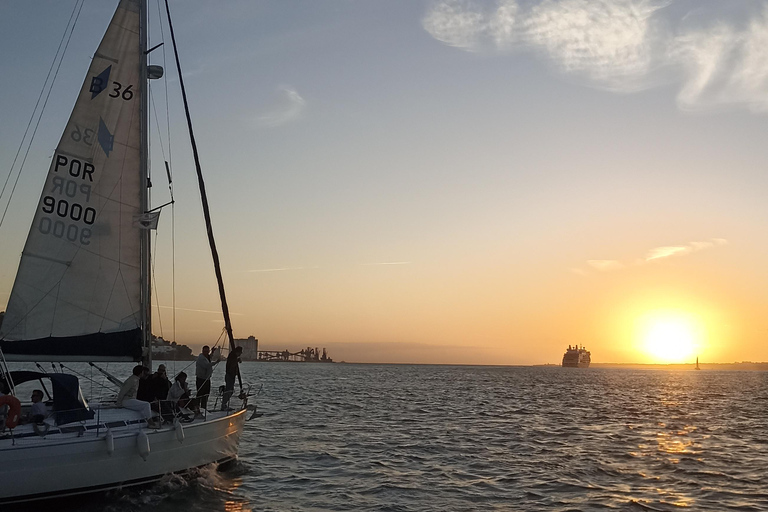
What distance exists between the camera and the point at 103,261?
56.2 ft

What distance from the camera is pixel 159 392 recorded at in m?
16.7

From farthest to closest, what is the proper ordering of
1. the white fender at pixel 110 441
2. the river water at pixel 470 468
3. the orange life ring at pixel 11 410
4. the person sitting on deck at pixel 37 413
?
the river water at pixel 470 468
the person sitting on deck at pixel 37 413
the white fender at pixel 110 441
the orange life ring at pixel 11 410

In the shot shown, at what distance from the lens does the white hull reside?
40.9ft

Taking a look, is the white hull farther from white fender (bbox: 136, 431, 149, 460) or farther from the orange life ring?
the orange life ring

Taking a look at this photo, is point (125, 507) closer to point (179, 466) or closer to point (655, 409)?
point (179, 466)

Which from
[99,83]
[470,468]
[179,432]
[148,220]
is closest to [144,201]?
[148,220]

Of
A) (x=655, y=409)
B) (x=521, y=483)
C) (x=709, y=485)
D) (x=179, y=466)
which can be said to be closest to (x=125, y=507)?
(x=179, y=466)

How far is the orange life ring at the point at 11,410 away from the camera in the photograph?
13.2m

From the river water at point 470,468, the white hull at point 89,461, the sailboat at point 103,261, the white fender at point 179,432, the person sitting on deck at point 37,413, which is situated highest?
the sailboat at point 103,261

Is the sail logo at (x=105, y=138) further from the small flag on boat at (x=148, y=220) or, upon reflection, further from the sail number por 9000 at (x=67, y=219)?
the small flag on boat at (x=148, y=220)

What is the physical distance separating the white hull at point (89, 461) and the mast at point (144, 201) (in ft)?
9.19

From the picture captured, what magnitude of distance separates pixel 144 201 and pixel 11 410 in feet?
20.5

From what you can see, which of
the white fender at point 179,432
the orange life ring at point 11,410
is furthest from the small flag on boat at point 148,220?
the orange life ring at point 11,410

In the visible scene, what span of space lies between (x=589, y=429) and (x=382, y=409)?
14584 millimetres
